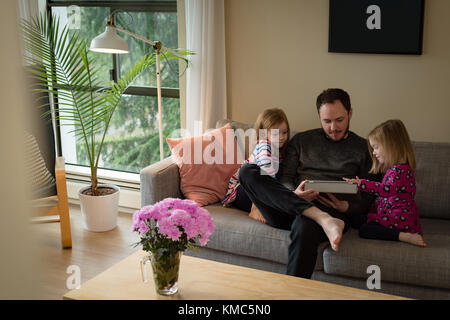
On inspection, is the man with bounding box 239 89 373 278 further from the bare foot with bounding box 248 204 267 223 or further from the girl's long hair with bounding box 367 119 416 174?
the girl's long hair with bounding box 367 119 416 174

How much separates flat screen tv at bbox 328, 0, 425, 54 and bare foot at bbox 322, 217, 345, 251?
4.07 ft

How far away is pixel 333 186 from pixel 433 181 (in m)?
0.63

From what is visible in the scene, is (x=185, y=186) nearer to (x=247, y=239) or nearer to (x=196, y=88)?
(x=247, y=239)

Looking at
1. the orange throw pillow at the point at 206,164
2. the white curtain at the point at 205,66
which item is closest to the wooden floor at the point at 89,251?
the orange throw pillow at the point at 206,164

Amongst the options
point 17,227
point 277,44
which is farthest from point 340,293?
point 277,44

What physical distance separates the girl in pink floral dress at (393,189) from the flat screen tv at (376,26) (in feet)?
2.49

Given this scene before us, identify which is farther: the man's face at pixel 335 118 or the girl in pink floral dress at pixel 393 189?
the man's face at pixel 335 118

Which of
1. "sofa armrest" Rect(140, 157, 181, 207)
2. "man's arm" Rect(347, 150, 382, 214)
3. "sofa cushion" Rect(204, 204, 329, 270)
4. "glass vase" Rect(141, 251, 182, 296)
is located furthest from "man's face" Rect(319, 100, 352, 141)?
"glass vase" Rect(141, 251, 182, 296)

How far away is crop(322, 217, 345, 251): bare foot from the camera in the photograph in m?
2.06

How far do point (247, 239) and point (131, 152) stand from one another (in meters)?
2.02

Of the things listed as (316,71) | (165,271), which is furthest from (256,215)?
(316,71)

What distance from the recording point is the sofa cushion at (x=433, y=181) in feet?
7.96

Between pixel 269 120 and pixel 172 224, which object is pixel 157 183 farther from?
pixel 172 224

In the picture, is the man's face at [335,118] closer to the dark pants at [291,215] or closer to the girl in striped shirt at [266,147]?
the girl in striped shirt at [266,147]
